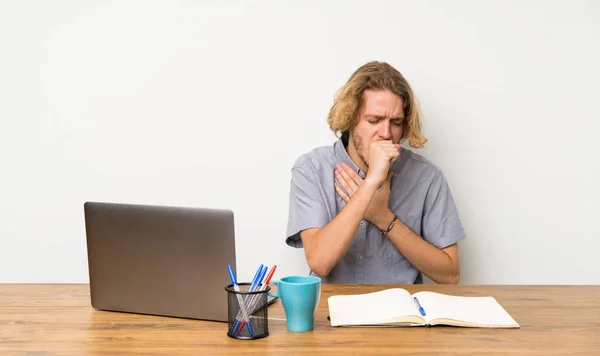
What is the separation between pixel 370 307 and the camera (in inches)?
60.2

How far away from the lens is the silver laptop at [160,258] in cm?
142

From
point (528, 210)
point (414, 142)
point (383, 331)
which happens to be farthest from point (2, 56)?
point (528, 210)

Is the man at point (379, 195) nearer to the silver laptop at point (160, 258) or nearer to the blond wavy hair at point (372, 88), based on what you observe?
the blond wavy hair at point (372, 88)

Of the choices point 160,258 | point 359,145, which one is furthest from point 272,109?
point 160,258

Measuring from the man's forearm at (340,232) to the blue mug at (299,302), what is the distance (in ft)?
1.99

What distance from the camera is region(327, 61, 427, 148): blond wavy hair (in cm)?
222

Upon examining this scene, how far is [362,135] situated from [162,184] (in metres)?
0.88

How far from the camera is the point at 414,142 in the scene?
229 centimetres

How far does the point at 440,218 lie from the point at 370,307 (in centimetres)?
83

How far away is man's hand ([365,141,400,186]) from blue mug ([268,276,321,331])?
69cm

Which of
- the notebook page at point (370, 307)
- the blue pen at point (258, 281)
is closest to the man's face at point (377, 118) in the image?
the notebook page at point (370, 307)

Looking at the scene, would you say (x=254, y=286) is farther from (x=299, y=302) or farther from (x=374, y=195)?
(x=374, y=195)

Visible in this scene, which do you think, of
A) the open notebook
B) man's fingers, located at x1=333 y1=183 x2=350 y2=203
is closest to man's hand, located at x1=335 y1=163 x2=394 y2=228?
man's fingers, located at x1=333 y1=183 x2=350 y2=203

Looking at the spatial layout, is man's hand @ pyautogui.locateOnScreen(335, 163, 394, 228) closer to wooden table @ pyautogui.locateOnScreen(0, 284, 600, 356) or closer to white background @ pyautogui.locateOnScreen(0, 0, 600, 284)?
white background @ pyautogui.locateOnScreen(0, 0, 600, 284)
